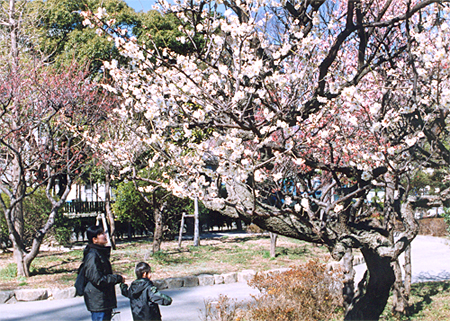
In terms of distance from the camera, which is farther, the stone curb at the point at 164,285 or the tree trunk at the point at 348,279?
the stone curb at the point at 164,285

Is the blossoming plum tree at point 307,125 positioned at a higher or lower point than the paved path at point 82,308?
higher

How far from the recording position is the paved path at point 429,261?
33.6ft

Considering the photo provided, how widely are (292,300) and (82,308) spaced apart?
3.78 m

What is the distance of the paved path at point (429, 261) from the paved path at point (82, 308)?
3.78 metres

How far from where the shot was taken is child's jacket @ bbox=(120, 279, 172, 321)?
3967 mm

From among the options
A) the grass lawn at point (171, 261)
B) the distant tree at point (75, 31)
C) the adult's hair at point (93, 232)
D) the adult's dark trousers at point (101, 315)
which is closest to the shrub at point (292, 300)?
the adult's dark trousers at point (101, 315)

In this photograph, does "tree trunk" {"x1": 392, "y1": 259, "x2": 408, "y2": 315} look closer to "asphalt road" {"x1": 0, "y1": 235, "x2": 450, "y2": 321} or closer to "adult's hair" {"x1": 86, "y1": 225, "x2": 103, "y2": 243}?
"asphalt road" {"x1": 0, "y1": 235, "x2": 450, "y2": 321}

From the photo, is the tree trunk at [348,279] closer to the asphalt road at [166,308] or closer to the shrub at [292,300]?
the shrub at [292,300]

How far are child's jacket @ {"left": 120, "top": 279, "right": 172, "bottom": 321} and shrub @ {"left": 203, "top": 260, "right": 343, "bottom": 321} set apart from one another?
1.00 metres

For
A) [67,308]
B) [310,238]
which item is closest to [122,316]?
[67,308]

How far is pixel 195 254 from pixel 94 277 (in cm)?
829

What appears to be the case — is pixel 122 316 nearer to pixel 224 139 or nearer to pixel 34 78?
pixel 224 139

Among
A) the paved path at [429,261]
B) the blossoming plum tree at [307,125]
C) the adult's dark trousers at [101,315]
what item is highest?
the blossoming plum tree at [307,125]

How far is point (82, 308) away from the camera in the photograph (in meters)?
6.92
